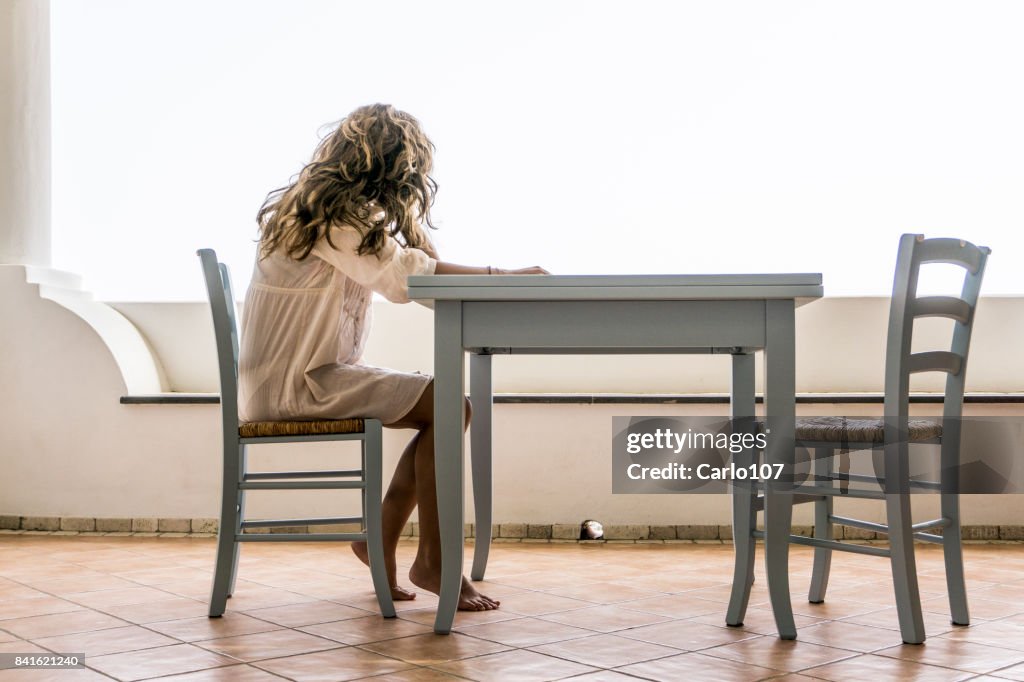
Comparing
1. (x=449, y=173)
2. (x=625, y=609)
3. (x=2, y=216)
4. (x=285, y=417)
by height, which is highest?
(x=449, y=173)

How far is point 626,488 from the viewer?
4.03 meters

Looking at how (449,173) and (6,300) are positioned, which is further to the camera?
(449,173)

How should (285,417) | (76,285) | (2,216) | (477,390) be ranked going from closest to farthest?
(285,417), (477,390), (2,216), (76,285)

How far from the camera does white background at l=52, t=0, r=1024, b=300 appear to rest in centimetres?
481

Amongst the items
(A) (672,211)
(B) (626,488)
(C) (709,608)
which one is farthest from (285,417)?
(A) (672,211)

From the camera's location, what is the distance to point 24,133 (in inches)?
173

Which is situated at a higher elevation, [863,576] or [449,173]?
[449,173]

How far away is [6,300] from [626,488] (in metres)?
2.65

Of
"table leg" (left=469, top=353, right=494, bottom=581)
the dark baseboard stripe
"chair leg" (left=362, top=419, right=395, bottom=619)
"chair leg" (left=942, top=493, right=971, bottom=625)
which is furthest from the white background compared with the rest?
"chair leg" (left=362, top=419, right=395, bottom=619)

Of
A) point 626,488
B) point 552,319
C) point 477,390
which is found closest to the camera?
point 552,319

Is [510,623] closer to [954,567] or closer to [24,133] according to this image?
[954,567]

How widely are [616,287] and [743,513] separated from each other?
2.26ft

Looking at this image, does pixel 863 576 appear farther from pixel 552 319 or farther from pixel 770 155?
pixel 770 155

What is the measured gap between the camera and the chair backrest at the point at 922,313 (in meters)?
2.27
